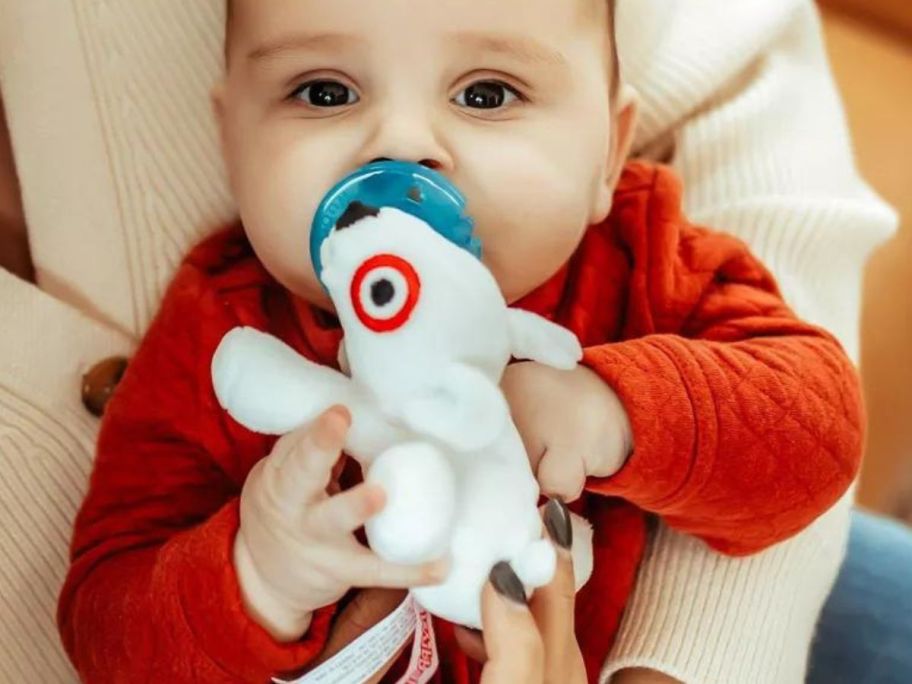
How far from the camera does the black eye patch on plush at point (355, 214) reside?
539 millimetres

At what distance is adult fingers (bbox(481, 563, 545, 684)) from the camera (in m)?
0.54

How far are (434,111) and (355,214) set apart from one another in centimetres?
15

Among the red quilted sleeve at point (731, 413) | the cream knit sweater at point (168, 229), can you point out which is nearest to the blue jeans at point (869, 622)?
the cream knit sweater at point (168, 229)

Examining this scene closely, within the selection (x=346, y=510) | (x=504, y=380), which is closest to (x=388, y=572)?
(x=346, y=510)

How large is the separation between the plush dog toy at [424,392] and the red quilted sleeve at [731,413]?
0.13m

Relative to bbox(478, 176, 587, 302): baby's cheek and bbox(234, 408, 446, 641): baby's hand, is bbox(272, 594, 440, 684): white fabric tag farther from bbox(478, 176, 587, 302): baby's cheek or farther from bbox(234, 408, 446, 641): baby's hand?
bbox(478, 176, 587, 302): baby's cheek

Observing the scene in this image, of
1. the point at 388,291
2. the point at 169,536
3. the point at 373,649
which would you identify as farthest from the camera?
the point at 169,536

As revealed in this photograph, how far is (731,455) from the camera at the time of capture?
697 mm

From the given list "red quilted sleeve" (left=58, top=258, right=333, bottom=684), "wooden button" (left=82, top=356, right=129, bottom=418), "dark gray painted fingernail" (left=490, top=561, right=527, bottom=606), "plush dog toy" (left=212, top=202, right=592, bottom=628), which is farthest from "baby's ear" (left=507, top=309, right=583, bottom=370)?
"wooden button" (left=82, top=356, right=129, bottom=418)

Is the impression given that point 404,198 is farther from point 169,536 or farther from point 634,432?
point 169,536

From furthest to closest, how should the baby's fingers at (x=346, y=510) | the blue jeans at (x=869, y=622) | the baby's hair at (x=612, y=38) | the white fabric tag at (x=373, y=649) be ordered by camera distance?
1. the blue jeans at (x=869, y=622)
2. the baby's hair at (x=612, y=38)
3. the white fabric tag at (x=373, y=649)
4. the baby's fingers at (x=346, y=510)

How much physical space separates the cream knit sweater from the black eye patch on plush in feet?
1.13

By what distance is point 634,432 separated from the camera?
670 mm

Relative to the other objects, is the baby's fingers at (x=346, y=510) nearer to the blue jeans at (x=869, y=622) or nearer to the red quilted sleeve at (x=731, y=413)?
the red quilted sleeve at (x=731, y=413)
